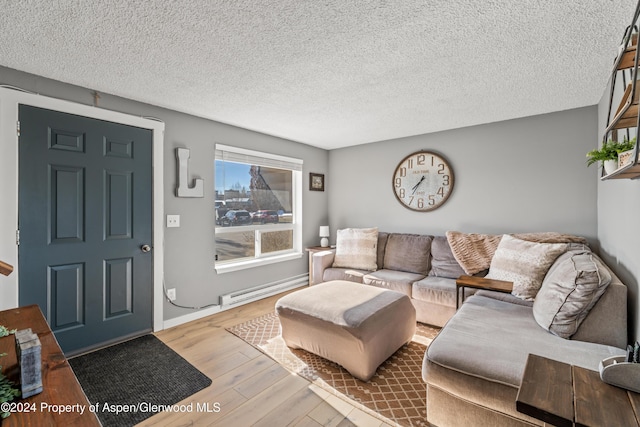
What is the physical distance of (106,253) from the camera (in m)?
2.53

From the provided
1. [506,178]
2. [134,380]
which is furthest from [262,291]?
[506,178]

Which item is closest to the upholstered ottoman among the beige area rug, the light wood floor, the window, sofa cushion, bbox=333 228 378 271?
the beige area rug

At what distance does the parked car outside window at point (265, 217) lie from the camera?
3.94m

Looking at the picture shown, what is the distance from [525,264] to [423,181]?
66.4 inches

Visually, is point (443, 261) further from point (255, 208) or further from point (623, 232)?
point (255, 208)

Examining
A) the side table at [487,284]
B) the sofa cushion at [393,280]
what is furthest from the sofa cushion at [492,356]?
the sofa cushion at [393,280]

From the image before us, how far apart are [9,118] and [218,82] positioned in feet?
4.88

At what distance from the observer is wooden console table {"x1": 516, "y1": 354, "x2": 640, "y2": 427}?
0.83 metres

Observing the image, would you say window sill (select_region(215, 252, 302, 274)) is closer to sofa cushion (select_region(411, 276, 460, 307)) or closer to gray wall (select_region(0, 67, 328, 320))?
gray wall (select_region(0, 67, 328, 320))

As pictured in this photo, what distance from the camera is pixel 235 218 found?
366 cm

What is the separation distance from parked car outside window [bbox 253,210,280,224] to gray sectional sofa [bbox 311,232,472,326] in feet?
2.74

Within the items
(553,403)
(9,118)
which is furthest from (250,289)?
(553,403)

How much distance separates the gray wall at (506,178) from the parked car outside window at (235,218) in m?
1.83

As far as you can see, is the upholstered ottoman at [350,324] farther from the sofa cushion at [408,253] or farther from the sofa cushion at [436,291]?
the sofa cushion at [408,253]
